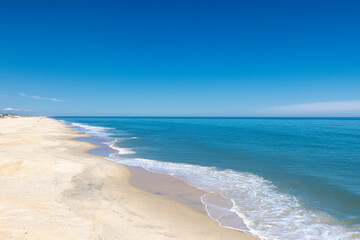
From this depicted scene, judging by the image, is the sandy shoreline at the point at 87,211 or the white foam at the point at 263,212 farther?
the white foam at the point at 263,212

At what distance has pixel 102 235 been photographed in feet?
23.1

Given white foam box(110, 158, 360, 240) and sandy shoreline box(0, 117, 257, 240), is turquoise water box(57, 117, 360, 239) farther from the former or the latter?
sandy shoreline box(0, 117, 257, 240)

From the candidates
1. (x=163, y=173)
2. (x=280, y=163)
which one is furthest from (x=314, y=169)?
(x=163, y=173)

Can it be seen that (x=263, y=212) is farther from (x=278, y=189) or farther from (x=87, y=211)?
(x=87, y=211)

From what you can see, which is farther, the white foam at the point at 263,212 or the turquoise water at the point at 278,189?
the turquoise water at the point at 278,189

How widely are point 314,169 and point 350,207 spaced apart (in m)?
7.68

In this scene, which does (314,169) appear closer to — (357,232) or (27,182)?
(357,232)

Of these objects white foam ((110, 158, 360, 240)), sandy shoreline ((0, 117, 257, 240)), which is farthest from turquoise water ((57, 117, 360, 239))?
sandy shoreline ((0, 117, 257, 240))

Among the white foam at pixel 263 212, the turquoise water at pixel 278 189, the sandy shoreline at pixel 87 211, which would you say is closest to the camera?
the sandy shoreline at pixel 87 211

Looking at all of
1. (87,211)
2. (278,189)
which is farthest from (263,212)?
(87,211)

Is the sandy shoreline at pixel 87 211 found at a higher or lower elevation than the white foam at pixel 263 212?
higher

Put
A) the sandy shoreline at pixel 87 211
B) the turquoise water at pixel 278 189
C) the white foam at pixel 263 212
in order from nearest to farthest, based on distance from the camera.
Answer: the sandy shoreline at pixel 87 211 → the white foam at pixel 263 212 → the turquoise water at pixel 278 189

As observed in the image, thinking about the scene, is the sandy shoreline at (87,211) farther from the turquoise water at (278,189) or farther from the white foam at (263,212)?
the turquoise water at (278,189)

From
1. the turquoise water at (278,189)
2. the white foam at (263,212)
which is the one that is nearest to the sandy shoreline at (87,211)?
the white foam at (263,212)
